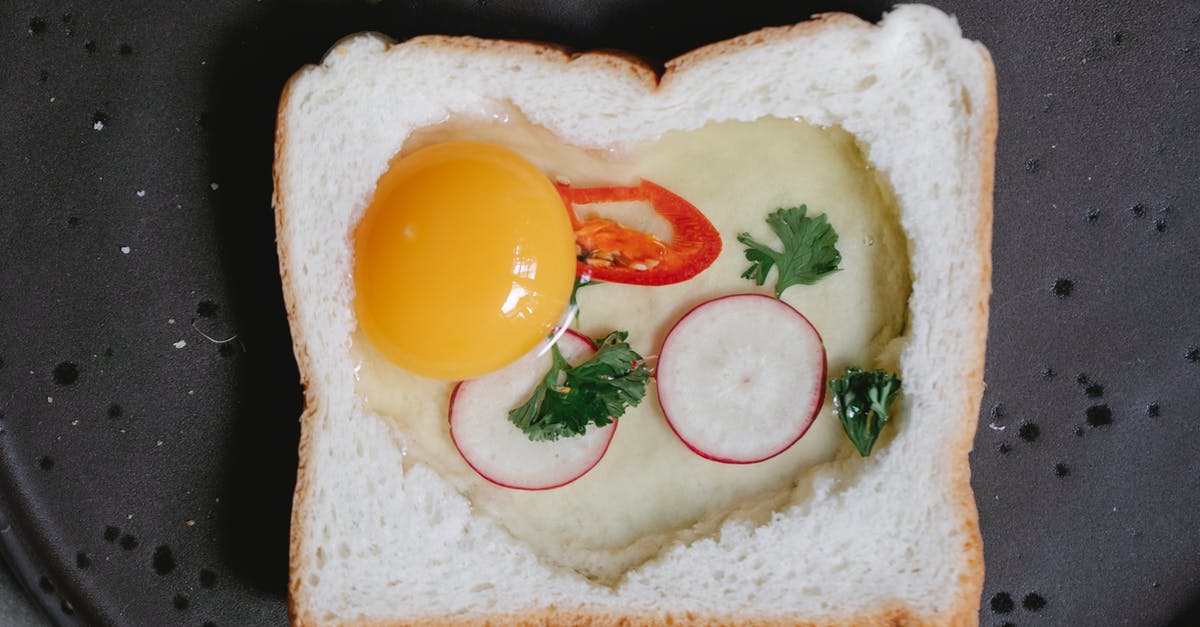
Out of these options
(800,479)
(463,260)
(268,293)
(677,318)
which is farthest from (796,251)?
(268,293)

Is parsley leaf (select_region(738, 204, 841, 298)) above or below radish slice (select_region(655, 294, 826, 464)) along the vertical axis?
above

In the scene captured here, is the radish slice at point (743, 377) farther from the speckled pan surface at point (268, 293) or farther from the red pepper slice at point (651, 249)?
the speckled pan surface at point (268, 293)

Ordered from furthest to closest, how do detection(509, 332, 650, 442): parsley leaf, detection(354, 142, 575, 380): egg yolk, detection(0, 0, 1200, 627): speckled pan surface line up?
detection(0, 0, 1200, 627): speckled pan surface, detection(509, 332, 650, 442): parsley leaf, detection(354, 142, 575, 380): egg yolk

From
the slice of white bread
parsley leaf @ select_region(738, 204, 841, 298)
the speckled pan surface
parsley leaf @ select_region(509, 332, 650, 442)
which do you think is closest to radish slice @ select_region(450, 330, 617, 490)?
parsley leaf @ select_region(509, 332, 650, 442)

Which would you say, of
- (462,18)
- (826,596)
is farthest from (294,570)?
(462,18)

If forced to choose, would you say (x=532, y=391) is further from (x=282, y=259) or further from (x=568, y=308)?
(x=282, y=259)

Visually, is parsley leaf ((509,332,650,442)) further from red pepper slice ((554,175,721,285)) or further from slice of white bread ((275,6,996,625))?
slice of white bread ((275,6,996,625))

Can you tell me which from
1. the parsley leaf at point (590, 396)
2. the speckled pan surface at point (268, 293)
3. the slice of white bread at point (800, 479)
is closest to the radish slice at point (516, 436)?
the parsley leaf at point (590, 396)
